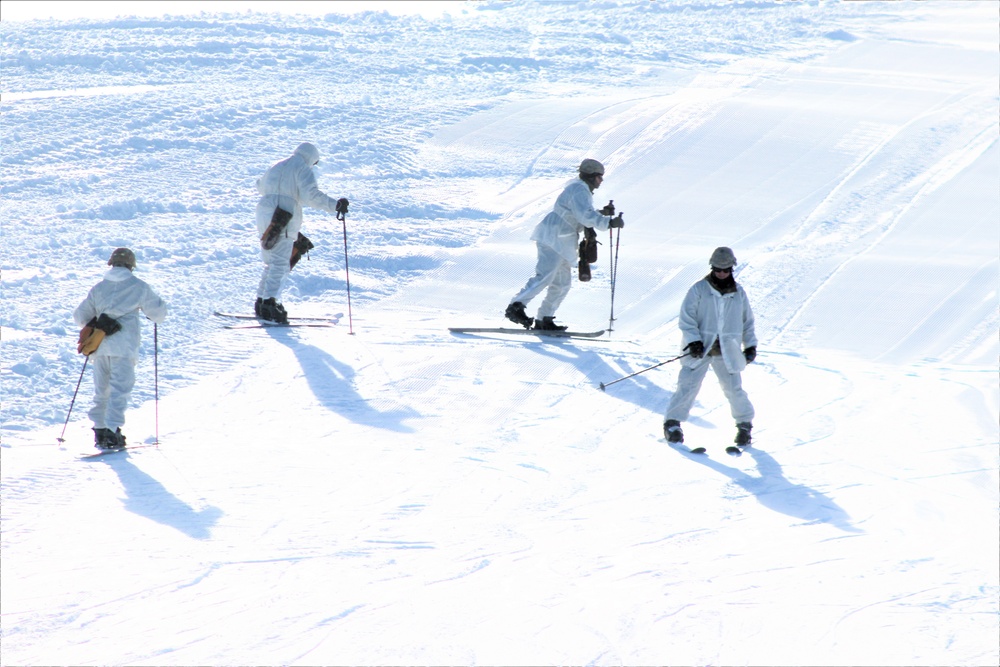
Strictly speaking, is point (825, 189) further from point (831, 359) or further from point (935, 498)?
point (935, 498)

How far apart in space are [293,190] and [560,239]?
2319 millimetres

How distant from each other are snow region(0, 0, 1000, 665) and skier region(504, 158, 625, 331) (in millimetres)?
414

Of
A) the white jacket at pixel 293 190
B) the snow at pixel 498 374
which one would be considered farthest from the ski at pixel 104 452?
the white jacket at pixel 293 190

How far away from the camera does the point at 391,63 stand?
2084 cm

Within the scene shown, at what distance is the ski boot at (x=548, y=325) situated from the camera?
10359 millimetres

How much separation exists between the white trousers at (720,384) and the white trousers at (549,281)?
8.06 feet

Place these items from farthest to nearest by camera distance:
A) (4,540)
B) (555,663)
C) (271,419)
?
1. (271,419)
2. (4,540)
3. (555,663)

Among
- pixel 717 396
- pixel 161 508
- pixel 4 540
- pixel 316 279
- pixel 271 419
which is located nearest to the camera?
pixel 4 540

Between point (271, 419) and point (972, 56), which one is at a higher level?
point (972, 56)

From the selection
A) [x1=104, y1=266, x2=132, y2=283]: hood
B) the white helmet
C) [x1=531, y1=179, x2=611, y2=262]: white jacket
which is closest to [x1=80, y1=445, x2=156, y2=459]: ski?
[x1=104, y1=266, x2=132, y2=283]: hood

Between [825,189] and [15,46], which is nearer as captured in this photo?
[825,189]

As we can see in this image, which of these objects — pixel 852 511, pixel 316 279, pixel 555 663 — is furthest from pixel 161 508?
pixel 316 279

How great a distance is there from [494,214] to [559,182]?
1.22 metres

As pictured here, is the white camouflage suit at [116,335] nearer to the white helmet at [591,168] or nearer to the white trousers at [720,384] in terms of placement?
the white trousers at [720,384]
